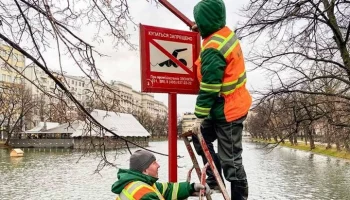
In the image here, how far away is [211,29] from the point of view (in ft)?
12.5

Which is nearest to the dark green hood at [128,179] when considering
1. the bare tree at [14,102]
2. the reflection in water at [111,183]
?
the bare tree at [14,102]

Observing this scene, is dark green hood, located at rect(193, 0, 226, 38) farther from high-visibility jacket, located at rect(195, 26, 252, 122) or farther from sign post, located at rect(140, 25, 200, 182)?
sign post, located at rect(140, 25, 200, 182)

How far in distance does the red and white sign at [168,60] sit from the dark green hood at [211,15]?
67 cm

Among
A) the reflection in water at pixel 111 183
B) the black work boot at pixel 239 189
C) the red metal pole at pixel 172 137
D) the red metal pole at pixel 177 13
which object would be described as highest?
the red metal pole at pixel 177 13

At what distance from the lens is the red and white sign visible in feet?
14.1

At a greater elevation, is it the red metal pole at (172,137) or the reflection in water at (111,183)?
the red metal pole at (172,137)

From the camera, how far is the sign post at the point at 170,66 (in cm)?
429

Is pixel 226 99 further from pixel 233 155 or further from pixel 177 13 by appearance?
pixel 177 13

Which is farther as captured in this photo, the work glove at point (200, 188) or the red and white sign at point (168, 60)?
the red and white sign at point (168, 60)

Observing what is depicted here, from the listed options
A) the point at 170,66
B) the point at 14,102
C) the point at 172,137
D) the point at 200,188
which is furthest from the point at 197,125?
the point at 14,102

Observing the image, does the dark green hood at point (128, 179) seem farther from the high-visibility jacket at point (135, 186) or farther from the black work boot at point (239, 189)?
the black work boot at point (239, 189)

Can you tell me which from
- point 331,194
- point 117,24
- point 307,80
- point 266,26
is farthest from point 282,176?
point 117,24

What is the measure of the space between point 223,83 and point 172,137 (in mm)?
1066

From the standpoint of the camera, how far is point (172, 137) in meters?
4.39
